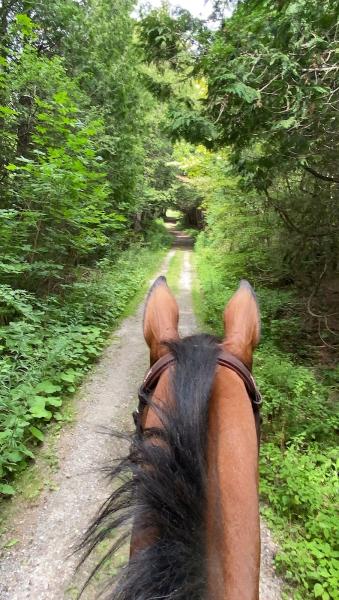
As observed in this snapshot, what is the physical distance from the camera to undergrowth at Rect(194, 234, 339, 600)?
206 centimetres

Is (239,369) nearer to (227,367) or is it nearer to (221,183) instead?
(227,367)

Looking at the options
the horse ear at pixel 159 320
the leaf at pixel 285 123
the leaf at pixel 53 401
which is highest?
the leaf at pixel 285 123

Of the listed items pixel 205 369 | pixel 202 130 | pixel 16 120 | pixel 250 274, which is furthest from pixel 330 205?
pixel 205 369

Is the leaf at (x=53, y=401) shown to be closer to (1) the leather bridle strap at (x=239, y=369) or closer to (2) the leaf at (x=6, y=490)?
(2) the leaf at (x=6, y=490)

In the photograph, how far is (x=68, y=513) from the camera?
2494 mm

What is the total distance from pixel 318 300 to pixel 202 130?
4840mm

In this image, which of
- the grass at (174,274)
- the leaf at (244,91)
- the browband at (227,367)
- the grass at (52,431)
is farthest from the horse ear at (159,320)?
the grass at (174,274)

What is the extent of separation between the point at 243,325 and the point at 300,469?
1946mm

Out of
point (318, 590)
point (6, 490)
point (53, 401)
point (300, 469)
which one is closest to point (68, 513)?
point (6, 490)

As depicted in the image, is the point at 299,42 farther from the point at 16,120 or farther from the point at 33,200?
the point at 16,120

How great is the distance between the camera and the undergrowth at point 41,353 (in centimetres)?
289

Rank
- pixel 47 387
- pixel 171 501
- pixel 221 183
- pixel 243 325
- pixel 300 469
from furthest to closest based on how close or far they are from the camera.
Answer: pixel 221 183
pixel 47 387
pixel 300 469
pixel 243 325
pixel 171 501

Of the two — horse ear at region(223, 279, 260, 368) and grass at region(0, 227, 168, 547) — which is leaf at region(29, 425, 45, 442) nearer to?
grass at region(0, 227, 168, 547)

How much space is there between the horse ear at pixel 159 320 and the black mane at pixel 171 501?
0.96 ft
